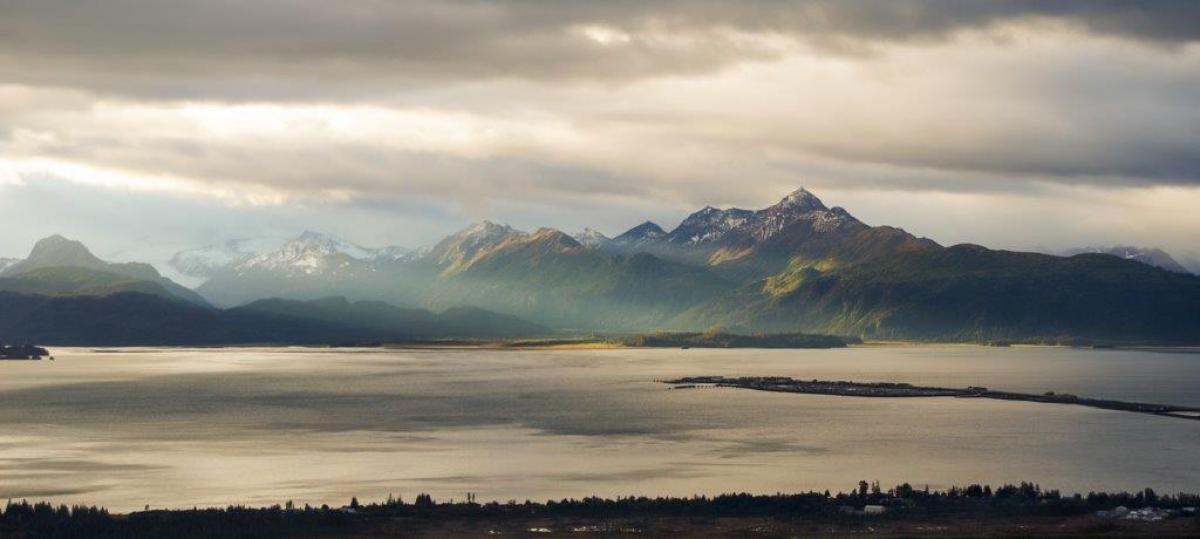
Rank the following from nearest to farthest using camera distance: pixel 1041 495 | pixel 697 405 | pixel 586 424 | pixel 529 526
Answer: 1. pixel 529 526
2. pixel 1041 495
3. pixel 586 424
4. pixel 697 405

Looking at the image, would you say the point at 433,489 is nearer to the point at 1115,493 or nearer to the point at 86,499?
the point at 86,499

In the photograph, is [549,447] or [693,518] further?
[549,447]

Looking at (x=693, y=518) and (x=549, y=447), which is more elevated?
(x=549, y=447)

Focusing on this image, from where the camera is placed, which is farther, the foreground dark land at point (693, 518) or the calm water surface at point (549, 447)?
the calm water surface at point (549, 447)

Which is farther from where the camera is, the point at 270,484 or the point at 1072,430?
the point at 1072,430

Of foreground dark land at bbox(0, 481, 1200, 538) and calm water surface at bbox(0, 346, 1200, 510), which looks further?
calm water surface at bbox(0, 346, 1200, 510)

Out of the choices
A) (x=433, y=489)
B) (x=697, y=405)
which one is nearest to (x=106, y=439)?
(x=433, y=489)

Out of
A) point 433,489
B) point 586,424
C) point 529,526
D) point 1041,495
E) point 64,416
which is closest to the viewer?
point 529,526

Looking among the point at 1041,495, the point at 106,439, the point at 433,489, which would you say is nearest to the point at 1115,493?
the point at 1041,495
